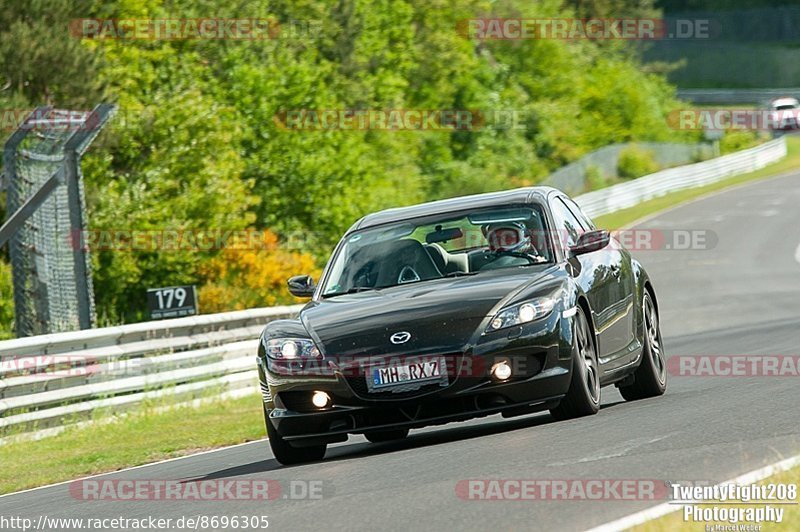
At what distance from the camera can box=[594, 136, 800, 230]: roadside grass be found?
50031 mm

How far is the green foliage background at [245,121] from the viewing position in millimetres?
42719

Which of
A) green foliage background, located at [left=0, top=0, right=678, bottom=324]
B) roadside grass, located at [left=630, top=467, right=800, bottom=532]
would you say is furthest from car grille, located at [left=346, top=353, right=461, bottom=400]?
green foliage background, located at [left=0, top=0, right=678, bottom=324]

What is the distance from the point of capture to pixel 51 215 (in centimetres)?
1931

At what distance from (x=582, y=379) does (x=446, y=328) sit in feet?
3.30

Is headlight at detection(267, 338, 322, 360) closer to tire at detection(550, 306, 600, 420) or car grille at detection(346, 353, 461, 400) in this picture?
car grille at detection(346, 353, 461, 400)

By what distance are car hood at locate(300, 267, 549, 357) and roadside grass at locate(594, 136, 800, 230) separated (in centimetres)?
3705

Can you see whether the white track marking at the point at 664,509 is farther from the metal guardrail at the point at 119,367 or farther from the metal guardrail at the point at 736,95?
the metal guardrail at the point at 736,95

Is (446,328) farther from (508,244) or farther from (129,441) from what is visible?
(129,441)

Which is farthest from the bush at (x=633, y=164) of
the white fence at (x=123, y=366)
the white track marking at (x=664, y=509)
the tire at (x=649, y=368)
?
the white track marking at (x=664, y=509)

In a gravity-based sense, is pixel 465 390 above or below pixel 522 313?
below

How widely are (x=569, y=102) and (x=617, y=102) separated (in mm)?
4198

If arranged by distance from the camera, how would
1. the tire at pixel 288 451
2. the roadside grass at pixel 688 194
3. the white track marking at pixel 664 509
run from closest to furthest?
the white track marking at pixel 664 509 → the tire at pixel 288 451 → the roadside grass at pixel 688 194

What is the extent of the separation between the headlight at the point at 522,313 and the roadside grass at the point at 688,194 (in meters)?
37.3

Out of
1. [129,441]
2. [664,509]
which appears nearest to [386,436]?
[129,441]
